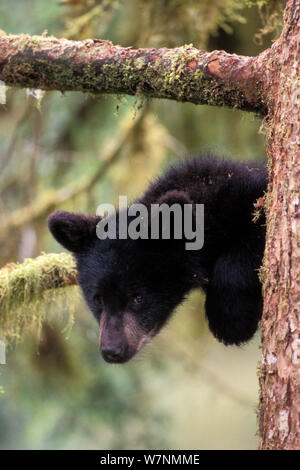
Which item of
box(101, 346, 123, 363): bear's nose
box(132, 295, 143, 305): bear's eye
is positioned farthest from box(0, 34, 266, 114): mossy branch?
box(101, 346, 123, 363): bear's nose

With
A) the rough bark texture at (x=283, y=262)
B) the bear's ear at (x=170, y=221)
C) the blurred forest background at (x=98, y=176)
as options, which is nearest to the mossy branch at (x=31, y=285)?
the bear's ear at (x=170, y=221)

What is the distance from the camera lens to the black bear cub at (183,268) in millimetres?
3838

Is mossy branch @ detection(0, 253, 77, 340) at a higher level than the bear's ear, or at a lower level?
lower

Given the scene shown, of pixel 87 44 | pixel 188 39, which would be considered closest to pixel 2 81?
pixel 87 44

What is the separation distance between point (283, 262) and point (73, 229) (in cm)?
173

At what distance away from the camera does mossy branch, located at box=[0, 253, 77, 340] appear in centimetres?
448

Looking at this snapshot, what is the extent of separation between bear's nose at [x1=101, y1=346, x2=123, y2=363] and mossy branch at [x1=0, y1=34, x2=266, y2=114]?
1357 mm

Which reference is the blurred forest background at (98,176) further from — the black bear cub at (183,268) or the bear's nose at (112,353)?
the bear's nose at (112,353)

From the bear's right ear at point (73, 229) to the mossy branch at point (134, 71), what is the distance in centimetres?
76

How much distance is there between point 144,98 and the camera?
366cm

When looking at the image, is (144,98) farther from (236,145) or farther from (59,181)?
(59,181)

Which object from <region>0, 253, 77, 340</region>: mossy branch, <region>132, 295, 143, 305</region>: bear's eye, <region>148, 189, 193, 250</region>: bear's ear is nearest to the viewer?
<region>148, 189, 193, 250</region>: bear's ear

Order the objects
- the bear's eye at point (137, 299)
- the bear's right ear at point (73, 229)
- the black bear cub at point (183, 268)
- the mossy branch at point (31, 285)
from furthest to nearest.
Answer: the mossy branch at point (31, 285) < the bear's right ear at point (73, 229) < the bear's eye at point (137, 299) < the black bear cub at point (183, 268)

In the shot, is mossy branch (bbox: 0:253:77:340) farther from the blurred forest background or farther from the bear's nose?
the blurred forest background
